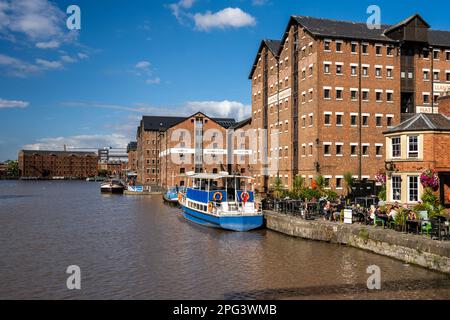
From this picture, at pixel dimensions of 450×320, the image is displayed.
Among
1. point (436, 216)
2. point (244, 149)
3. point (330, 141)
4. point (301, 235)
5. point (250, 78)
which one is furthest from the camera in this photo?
point (244, 149)

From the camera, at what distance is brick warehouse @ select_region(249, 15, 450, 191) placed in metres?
48.7

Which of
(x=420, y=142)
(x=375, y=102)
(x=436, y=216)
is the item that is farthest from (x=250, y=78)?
(x=436, y=216)

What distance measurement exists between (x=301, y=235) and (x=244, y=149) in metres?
56.2

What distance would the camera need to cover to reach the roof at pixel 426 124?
100.0ft

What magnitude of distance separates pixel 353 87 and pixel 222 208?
21499 mm

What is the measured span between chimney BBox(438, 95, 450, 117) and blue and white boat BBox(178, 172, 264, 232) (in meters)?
16.2

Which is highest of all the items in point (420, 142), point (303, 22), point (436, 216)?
point (303, 22)

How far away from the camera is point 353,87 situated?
163 ft

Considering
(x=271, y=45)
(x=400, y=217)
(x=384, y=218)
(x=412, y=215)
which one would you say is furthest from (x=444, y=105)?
(x=271, y=45)

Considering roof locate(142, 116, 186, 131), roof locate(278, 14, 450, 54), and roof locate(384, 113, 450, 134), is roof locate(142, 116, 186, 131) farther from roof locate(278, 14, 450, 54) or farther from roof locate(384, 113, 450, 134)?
roof locate(384, 113, 450, 134)

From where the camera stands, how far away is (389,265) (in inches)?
922

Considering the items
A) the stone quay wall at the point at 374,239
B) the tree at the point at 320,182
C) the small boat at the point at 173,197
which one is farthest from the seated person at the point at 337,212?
the small boat at the point at 173,197

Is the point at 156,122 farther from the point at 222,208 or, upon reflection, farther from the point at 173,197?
the point at 222,208
